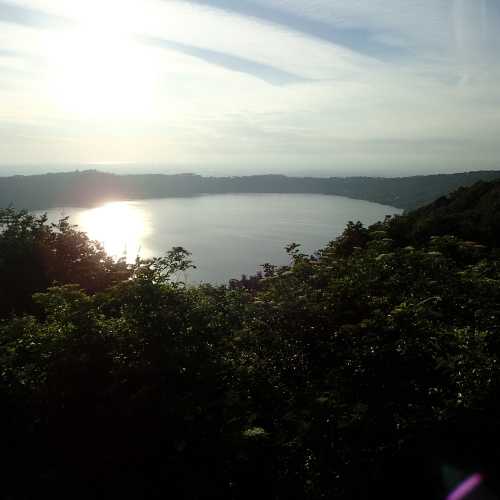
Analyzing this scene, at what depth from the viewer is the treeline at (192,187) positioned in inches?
3861

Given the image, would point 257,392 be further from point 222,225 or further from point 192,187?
point 192,187

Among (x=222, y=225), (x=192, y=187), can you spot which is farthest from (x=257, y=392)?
(x=192, y=187)

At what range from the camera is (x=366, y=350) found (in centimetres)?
577

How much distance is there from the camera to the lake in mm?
55250

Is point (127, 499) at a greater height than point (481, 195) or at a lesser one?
lesser

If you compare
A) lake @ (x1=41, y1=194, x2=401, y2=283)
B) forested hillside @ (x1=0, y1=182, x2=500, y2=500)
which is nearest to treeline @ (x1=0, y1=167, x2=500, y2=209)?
lake @ (x1=41, y1=194, x2=401, y2=283)

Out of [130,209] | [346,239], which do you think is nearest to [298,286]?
[346,239]

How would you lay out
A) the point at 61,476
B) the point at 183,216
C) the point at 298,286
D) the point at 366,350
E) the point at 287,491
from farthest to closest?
1. the point at 183,216
2. the point at 298,286
3. the point at 366,350
4. the point at 61,476
5. the point at 287,491

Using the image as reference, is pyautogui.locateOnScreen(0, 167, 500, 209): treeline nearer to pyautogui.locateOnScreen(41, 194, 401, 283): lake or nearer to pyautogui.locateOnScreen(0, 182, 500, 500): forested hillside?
pyautogui.locateOnScreen(41, 194, 401, 283): lake

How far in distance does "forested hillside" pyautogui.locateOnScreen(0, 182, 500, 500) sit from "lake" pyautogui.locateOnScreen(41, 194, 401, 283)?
2831 cm

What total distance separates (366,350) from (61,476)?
4.04m

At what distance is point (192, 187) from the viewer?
142000mm

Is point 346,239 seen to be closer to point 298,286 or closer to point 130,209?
point 298,286

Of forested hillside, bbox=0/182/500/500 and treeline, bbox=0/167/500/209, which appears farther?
treeline, bbox=0/167/500/209
